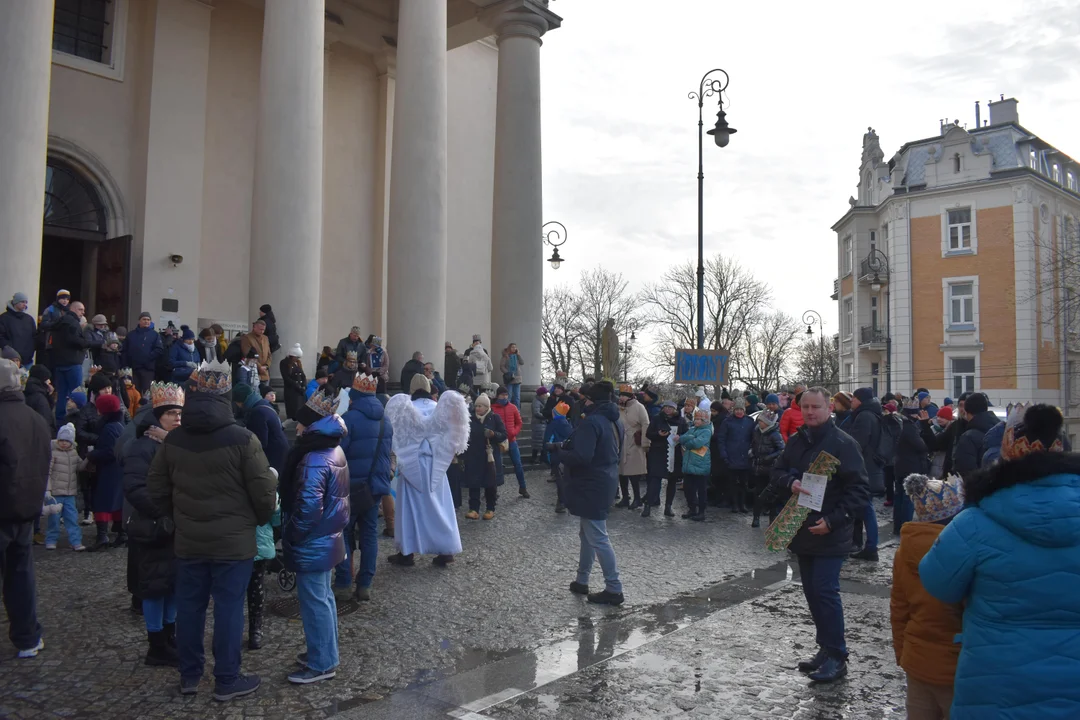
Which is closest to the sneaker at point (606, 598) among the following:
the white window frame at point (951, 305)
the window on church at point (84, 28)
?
the window on church at point (84, 28)

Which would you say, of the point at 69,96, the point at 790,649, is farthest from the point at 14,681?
the point at 69,96

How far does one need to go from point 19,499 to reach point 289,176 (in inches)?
435

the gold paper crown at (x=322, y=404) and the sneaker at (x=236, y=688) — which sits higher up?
the gold paper crown at (x=322, y=404)

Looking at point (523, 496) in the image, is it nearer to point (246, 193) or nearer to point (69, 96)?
point (246, 193)

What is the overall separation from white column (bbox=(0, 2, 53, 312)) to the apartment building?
120ft

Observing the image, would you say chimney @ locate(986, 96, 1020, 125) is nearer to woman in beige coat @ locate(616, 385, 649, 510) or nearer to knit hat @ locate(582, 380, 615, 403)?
woman in beige coat @ locate(616, 385, 649, 510)

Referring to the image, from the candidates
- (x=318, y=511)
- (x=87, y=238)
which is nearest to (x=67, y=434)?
(x=318, y=511)

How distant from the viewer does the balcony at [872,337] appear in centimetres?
4531

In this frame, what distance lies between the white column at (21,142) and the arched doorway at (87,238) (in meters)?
4.97

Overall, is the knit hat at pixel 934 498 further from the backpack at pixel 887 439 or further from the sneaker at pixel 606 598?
the backpack at pixel 887 439

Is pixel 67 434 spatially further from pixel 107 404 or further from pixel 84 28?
pixel 84 28

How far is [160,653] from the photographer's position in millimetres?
5387

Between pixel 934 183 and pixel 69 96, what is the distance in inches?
1648

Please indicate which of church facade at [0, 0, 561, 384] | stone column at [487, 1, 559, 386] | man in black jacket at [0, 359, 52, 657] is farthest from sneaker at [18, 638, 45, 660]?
stone column at [487, 1, 559, 386]
